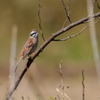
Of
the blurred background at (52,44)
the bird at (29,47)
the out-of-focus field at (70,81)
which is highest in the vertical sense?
the blurred background at (52,44)

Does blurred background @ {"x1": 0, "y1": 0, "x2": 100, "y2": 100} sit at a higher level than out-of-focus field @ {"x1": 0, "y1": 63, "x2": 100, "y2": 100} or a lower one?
higher

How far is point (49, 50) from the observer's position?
15539mm

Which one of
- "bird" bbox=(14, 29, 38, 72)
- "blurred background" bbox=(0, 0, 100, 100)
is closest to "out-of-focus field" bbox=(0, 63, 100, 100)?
"blurred background" bbox=(0, 0, 100, 100)

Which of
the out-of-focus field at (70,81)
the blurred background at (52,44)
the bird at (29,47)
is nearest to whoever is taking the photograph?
the bird at (29,47)

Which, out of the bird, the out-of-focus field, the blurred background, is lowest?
the bird

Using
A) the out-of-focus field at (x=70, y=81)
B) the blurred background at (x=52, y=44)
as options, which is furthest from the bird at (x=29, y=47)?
the blurred background at (x=52, y=44)

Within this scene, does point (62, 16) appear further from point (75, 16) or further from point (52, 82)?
point (52, 82)

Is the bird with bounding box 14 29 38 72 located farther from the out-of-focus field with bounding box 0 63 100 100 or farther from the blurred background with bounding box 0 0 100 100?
Result: the blurred background with bounding box 0 0 100 100

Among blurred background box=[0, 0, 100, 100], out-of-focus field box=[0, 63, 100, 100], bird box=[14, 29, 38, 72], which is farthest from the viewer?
blurred background box=[0, 0, 100, 100]

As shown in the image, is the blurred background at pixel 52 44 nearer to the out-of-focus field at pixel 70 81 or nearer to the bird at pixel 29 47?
the out-of-focus field at pixel 70 81

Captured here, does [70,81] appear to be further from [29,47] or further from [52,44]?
[29,47]

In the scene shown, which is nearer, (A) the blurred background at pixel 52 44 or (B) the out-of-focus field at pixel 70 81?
(B) the out-of-focus field at pixel 70 81

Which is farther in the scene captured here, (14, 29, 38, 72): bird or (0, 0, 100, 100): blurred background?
(0, 0, 100, 100): blurred background

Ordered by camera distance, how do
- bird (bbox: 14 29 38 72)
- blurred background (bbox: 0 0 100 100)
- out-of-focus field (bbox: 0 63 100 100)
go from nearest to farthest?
bird (bbox: 14 29 38 72), out-of-focus field (bbox: 0 63 100 100), blurred background (bbox: 0 0 100 100)
